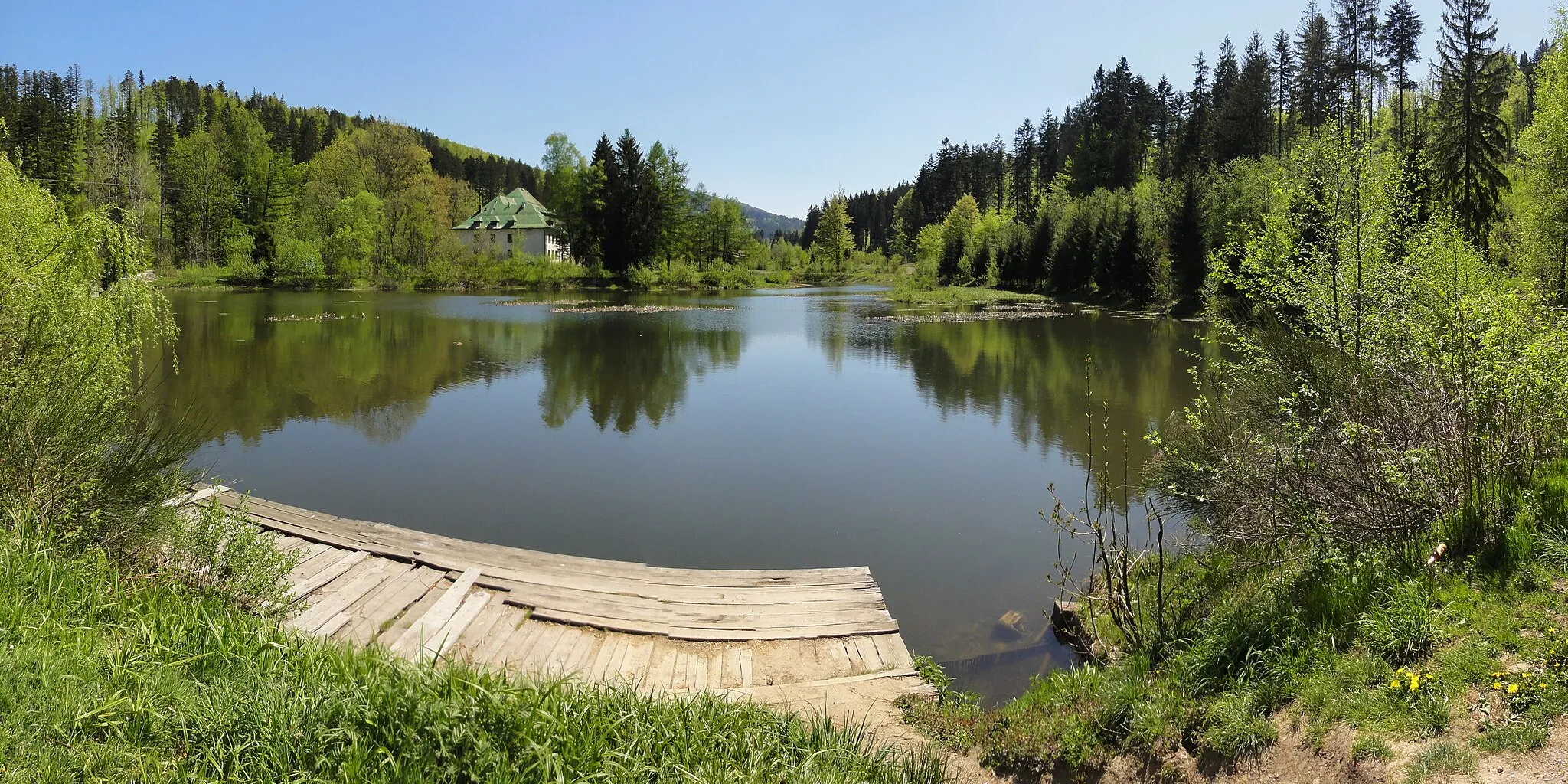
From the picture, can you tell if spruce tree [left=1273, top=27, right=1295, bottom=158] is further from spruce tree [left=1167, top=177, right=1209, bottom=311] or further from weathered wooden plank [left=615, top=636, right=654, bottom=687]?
weathered wooden plank [left=615, top=636, right=654, bottom=687]

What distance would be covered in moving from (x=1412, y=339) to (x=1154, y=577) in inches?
126

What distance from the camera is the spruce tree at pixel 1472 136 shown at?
3180 centimetres

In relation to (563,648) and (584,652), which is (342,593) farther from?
(584,652)

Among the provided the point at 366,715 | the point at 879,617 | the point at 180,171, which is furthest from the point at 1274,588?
the point at 180,171

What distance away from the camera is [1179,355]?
24.8 m

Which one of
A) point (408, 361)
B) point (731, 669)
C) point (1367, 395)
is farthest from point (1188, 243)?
point (731, 669)

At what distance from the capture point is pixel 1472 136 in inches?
1256

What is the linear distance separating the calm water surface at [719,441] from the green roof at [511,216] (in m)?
51.9

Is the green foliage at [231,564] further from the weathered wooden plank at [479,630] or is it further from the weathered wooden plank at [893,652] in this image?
the weathered wooden plank at [893,652]

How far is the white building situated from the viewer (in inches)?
3142

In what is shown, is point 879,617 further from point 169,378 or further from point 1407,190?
point 169,378

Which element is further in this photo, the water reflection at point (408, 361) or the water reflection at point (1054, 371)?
the water reflection at point (408, 361)

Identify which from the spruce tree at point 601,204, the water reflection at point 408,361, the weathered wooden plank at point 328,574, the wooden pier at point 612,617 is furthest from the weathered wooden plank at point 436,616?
the spruce tree at point 601,204

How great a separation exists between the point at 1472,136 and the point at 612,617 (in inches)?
1553
